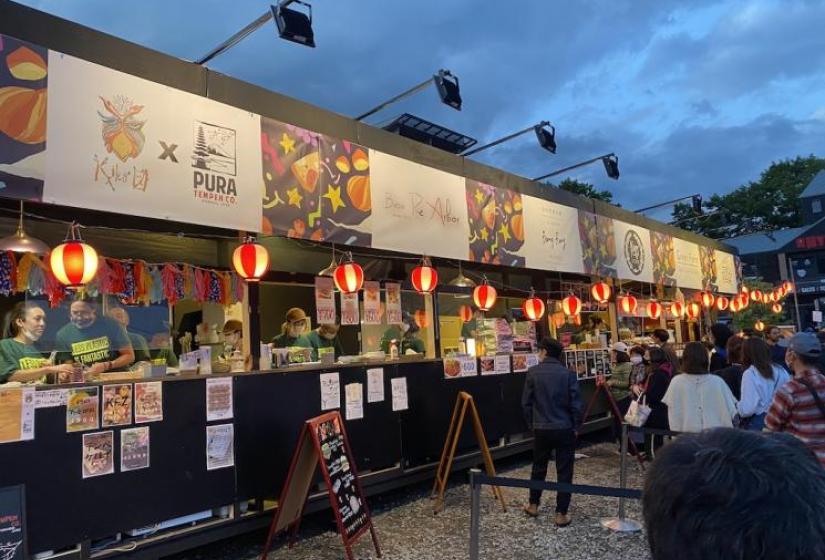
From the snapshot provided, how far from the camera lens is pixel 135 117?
492 cm

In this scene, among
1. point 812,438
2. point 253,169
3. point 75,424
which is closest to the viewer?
point 812,438

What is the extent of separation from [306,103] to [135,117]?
6.89 ft

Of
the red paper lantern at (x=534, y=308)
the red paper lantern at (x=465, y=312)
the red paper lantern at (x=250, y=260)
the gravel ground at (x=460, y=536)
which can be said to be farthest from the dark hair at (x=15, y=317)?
the red paper lantern at (x=534, y=308)

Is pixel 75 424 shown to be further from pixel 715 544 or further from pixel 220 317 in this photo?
pixel 715 544

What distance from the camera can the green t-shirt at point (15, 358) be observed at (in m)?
5.33

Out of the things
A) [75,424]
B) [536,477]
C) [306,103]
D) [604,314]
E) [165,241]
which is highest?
→ [306,103]

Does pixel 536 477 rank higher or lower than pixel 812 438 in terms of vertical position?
lower

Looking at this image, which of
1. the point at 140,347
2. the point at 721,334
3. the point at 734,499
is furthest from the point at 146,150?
the point at 721,334

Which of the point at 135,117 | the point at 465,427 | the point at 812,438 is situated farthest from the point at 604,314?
the point at 135,117

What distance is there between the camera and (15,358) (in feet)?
18.0

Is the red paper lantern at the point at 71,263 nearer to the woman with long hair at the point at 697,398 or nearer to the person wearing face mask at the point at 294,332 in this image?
the person wearing face mask at the point at 294,332

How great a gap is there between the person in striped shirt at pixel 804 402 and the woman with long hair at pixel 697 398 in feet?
4.02

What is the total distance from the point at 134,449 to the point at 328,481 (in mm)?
1546

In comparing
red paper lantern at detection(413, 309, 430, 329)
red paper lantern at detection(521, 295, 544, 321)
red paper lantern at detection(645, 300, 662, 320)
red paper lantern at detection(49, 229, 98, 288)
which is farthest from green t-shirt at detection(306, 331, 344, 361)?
red paper lantern at detection(645, 300, 662, 320)
